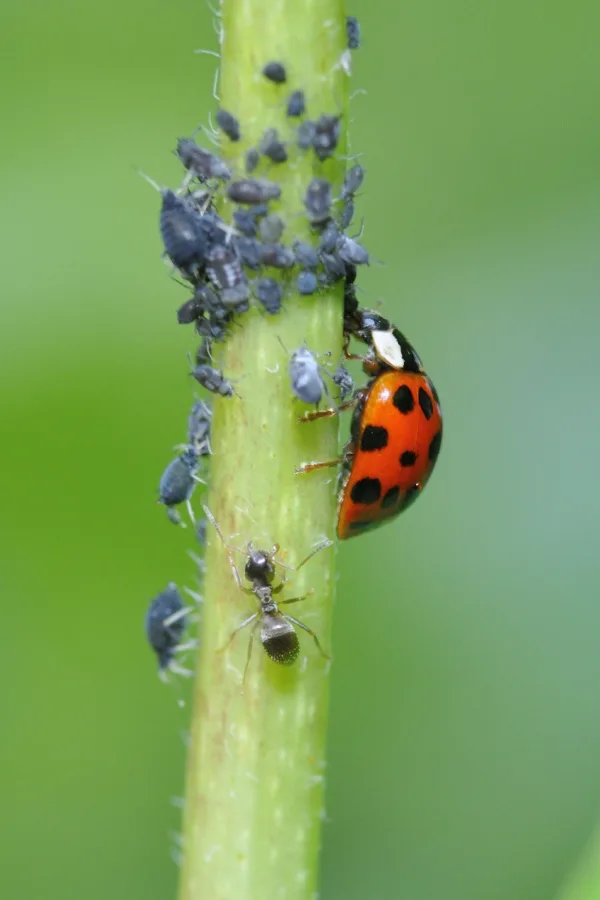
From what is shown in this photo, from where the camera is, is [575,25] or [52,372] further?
[575,25]

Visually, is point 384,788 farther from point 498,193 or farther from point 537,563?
point 498,193

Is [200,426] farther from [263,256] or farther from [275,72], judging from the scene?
[275,72]

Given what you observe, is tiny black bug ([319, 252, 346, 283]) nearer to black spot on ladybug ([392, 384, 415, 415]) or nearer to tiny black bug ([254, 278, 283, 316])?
tiny black bug ([254, 278, 283, 316])

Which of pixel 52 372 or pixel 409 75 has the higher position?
pixel 409 75

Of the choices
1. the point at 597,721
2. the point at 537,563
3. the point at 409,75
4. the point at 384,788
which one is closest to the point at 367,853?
the point at 384,788

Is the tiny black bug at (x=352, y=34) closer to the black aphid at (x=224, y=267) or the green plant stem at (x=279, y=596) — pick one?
the green plant stem at (x=279, y=596)

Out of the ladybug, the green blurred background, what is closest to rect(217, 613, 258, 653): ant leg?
the ladybug

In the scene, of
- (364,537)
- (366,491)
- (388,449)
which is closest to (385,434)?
(388,449)
